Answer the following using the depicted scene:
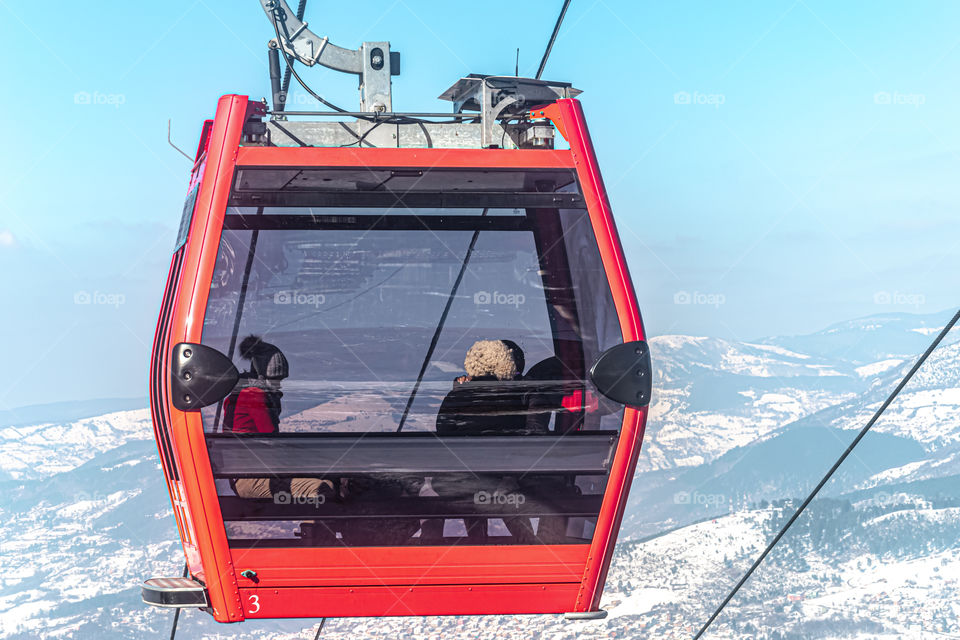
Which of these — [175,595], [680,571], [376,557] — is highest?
[376,557]

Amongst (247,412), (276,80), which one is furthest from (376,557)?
(276,80)

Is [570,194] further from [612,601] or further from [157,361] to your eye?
[612,601]

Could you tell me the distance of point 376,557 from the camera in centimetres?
465

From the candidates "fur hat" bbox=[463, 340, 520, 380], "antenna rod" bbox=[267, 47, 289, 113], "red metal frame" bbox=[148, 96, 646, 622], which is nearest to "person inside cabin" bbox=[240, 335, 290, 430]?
"red metal frame" bbox=[148, 96, 646, 622]

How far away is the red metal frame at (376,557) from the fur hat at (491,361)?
1.80ft

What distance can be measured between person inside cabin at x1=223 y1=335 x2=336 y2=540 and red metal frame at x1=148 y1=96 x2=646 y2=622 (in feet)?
0.39

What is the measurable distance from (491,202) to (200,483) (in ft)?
5.80

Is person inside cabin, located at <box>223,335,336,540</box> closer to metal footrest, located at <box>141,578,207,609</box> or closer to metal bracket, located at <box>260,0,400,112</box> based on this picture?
metal footrest, located at <box>141,578,207,609</box>

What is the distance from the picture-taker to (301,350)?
4883 millimetres

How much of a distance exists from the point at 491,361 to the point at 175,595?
171 centimetres

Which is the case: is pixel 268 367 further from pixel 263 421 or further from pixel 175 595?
pixel 175 595

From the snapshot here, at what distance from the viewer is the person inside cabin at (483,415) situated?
15.1 feet

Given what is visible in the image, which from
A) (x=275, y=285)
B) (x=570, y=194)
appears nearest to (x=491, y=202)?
(x=570, y=194)

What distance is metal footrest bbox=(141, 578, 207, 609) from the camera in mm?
4633
